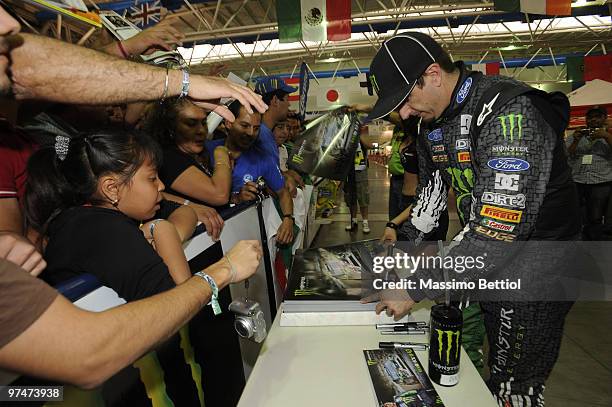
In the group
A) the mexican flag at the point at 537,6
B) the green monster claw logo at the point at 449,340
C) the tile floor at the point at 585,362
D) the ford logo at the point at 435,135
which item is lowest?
the tile floor at the point at 585,362

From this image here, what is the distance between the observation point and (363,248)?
178 centimetres

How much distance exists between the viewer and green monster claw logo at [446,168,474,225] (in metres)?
1.42

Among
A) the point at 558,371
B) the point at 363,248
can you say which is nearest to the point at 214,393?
the point at 363,248

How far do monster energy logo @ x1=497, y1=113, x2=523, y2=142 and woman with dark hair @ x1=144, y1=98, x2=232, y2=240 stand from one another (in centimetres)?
129

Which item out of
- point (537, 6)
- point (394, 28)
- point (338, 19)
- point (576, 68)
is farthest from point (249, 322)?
point (576, 68)

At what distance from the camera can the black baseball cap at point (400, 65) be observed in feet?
4.40

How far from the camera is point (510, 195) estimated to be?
115 cm

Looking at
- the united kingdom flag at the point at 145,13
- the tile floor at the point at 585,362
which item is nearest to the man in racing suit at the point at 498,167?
the tile floor at the point at 585,362

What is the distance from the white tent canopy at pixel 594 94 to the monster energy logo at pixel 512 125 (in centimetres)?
710

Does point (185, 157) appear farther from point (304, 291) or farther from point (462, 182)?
point (462, 182)

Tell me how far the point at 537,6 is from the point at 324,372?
24.0ft

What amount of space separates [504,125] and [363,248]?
0.83 m

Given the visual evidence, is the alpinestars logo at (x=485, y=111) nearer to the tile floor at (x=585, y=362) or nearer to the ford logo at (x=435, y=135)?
the ford logo at (x=435, y=135)

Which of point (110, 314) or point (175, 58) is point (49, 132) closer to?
point (175, 58)
